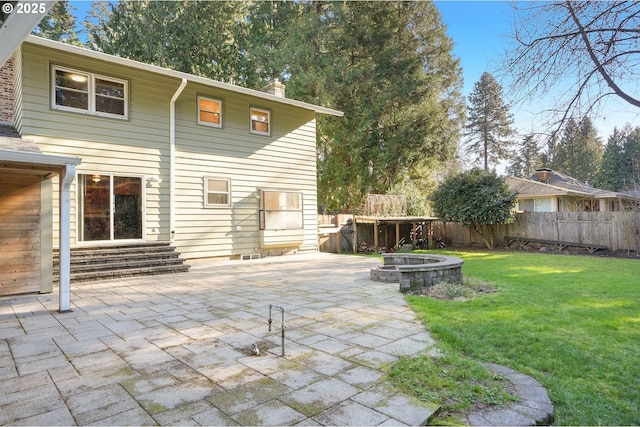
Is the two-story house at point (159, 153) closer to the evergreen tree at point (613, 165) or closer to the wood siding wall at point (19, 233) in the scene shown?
the wood siding wall at point (19, 233)

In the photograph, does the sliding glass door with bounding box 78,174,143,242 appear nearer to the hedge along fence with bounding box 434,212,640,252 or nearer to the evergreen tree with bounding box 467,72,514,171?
the hedge along fence with bounding box 434,212,640,252

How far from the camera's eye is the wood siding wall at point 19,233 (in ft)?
19.6

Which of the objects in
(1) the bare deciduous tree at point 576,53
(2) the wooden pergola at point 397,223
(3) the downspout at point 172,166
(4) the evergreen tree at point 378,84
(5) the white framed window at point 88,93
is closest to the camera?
(1) the bare deciduous tree at point 576,53

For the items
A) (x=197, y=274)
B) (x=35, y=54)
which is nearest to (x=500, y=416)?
(x=197, y=274)

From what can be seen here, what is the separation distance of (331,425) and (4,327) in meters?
4.24

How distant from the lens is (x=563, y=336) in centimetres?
374

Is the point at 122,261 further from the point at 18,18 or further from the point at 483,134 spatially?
the point at 483,134

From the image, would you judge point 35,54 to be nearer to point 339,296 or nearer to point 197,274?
point 197,274

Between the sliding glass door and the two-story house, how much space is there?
21mm

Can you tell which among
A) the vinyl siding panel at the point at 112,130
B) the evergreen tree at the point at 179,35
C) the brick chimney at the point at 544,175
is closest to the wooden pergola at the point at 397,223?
the vinyl siding panel at the point at 112,130

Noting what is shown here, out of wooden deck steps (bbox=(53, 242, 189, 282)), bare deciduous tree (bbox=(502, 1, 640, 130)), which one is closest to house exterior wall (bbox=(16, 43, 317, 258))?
wooden deck steps (bbox=(53, 242, 189, 282))

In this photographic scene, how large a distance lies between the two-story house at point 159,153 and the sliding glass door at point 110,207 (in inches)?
0.8
